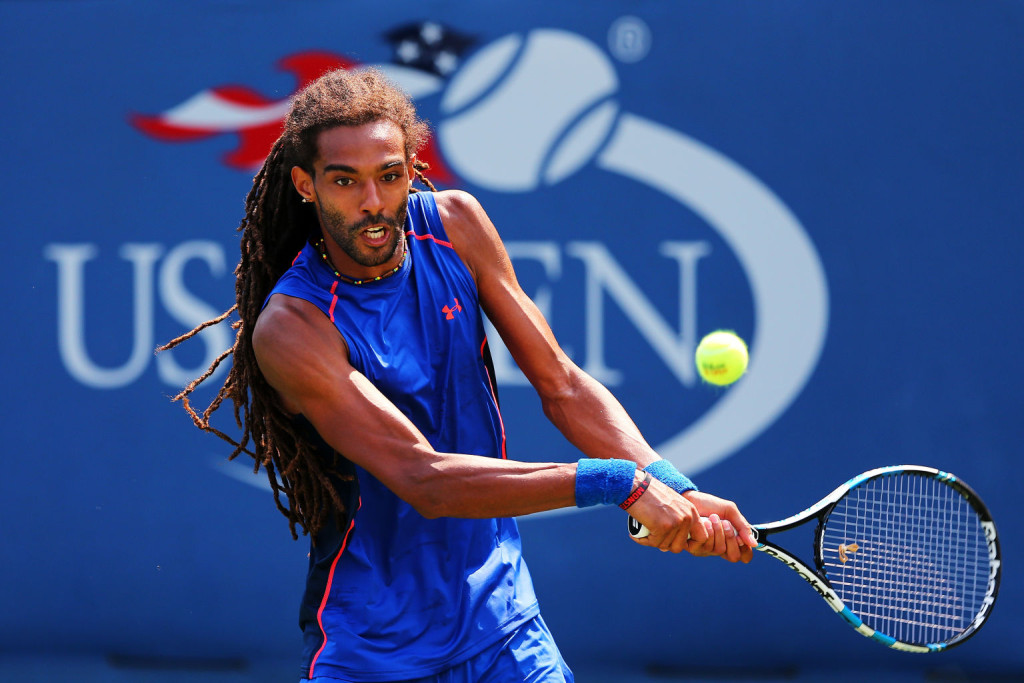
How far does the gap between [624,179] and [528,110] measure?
475 millimetres

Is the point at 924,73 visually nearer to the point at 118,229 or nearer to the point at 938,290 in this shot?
the point at 938,290

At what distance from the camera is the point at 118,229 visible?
16.6 feet

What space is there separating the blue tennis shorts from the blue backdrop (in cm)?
217

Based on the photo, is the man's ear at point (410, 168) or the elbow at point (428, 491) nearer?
the elbow at point (428, 491)

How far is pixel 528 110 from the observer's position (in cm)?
496

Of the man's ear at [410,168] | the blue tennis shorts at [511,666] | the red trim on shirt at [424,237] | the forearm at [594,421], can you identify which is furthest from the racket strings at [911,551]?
the man's ear at [410,168]

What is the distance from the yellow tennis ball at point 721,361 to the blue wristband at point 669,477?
137cm

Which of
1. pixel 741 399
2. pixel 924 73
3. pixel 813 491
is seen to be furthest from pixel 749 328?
pixel 924 73

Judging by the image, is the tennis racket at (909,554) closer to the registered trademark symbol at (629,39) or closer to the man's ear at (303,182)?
the man's ear at (303,182)

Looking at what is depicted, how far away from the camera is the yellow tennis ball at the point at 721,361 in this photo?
404 centimetres

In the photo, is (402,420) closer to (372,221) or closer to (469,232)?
(372,221)

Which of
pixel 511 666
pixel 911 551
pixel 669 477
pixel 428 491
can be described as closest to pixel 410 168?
pixel 428 491

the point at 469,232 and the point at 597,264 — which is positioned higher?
the point at 597,264

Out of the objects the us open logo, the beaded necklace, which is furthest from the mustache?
the us open logo
